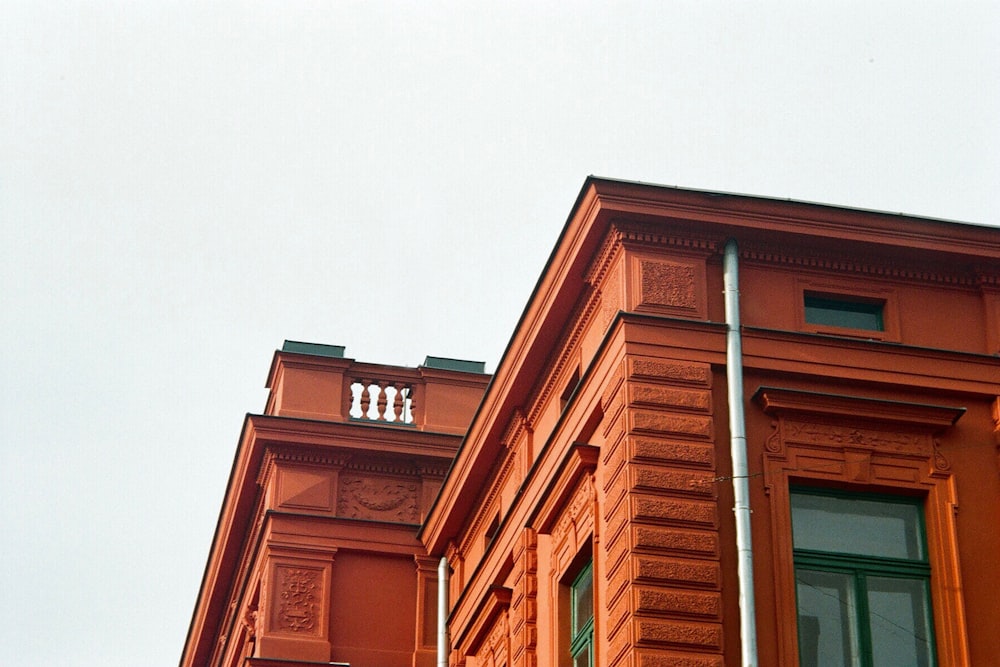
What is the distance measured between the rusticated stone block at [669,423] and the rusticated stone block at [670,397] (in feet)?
0.46

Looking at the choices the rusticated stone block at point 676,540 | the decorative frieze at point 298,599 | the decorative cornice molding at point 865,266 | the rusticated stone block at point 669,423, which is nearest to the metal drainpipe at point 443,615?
the decorative frieze at point 298,599

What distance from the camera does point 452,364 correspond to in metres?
39.7

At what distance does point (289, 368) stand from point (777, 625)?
1601 centimetres

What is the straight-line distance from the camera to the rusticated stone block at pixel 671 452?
83.4 feet

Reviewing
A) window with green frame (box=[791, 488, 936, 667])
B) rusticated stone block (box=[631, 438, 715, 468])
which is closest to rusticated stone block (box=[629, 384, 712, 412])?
rusticated stone block (box=[631, 438, 715, 468])

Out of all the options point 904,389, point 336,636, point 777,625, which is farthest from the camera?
point 336,636

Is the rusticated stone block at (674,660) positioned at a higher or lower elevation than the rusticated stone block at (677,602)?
→ lower

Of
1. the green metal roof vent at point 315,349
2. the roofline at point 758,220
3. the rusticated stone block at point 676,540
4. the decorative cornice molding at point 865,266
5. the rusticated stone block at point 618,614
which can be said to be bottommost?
the rusticated stone block at point 618,614

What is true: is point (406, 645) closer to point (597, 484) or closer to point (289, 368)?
point (289, 368)

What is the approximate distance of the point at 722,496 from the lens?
2536cm

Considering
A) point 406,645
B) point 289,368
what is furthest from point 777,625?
point 289,368

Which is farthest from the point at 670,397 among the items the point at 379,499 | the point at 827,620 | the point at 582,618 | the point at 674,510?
the point at 379,499

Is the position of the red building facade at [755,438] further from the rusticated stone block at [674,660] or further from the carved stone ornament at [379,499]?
the carved stone ornament at [379,499]

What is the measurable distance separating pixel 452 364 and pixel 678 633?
16053mm
